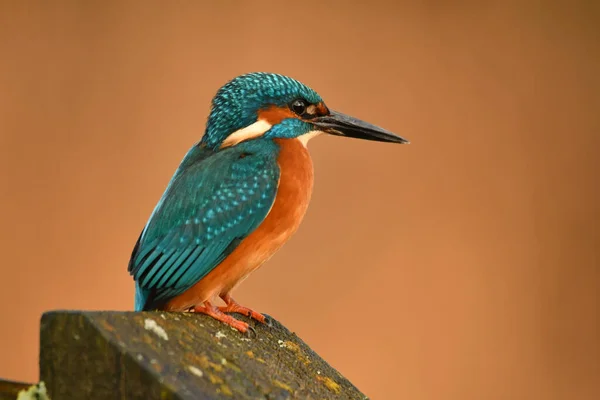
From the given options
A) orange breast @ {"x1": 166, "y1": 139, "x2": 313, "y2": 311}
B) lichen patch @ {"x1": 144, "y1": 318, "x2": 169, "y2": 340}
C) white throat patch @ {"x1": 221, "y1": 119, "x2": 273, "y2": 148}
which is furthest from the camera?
white throat patch @ {"x1": 221, "y1": 119, "x2": 273, "y2": 148}

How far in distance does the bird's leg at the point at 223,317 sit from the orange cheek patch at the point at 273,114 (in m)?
0.70

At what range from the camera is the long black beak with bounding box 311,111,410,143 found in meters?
2.65

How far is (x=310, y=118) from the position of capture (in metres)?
2.62

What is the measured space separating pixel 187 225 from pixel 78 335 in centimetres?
109

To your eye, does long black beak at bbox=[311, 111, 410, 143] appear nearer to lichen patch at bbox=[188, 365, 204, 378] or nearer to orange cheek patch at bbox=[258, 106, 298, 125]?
orange cheek patch at bbox=[258, 106, 298, 125]

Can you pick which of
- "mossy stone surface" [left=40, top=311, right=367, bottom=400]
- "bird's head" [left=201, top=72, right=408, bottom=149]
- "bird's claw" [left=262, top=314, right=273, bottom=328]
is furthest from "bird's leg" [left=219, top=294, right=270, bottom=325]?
"mossy stone surface" [left=40, top=311, right=367, bottom=400]

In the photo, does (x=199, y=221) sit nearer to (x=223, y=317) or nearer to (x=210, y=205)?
(x=210, y=205)

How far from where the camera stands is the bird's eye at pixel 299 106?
2.59 metres

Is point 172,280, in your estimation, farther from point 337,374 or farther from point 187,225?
point 337,374

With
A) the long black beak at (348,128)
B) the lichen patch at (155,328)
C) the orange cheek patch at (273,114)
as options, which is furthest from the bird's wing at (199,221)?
the lichen patch at (155,328)

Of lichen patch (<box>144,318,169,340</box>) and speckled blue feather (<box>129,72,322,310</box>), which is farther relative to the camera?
speckled blue feather (<box>129,72,322,310</box>)

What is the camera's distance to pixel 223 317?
193 centimetres

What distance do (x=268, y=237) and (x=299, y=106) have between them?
53 cm

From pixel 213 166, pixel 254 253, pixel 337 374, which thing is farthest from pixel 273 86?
pixel 337 374
